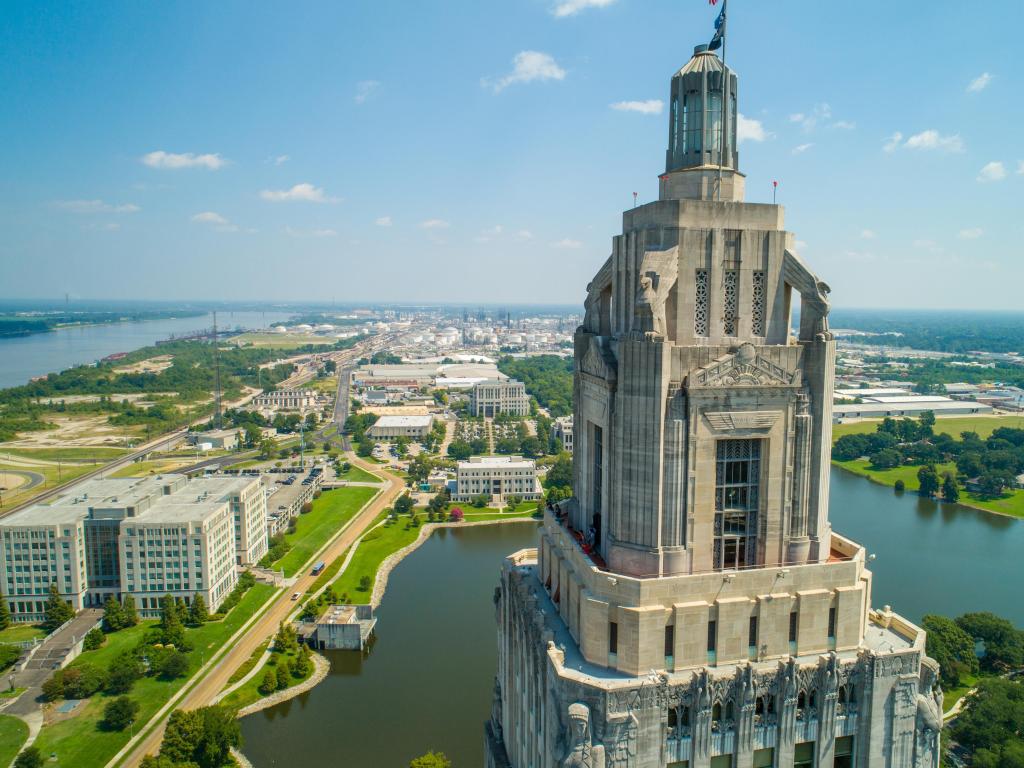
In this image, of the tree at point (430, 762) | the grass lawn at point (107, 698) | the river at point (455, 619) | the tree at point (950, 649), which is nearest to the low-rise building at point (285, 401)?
the river at point (455, 619)

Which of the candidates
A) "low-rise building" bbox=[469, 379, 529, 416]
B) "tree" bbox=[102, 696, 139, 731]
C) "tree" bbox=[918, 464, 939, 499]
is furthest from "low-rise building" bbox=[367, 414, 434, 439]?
"tree" bbox=[102, 696, 139, 731]

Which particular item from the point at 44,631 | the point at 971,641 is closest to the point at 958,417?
the point at 971,641

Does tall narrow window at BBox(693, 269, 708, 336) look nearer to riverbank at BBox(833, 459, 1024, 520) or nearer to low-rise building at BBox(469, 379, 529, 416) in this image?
riverbank at BBox(833, 459, 1024, 520)

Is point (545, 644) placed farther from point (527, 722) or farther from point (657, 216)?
point (657, 216)

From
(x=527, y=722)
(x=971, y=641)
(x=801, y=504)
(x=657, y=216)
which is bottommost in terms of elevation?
(x=971, y=641)

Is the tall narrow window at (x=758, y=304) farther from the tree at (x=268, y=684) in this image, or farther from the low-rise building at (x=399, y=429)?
the low-rise building at (x=399, y=429)
